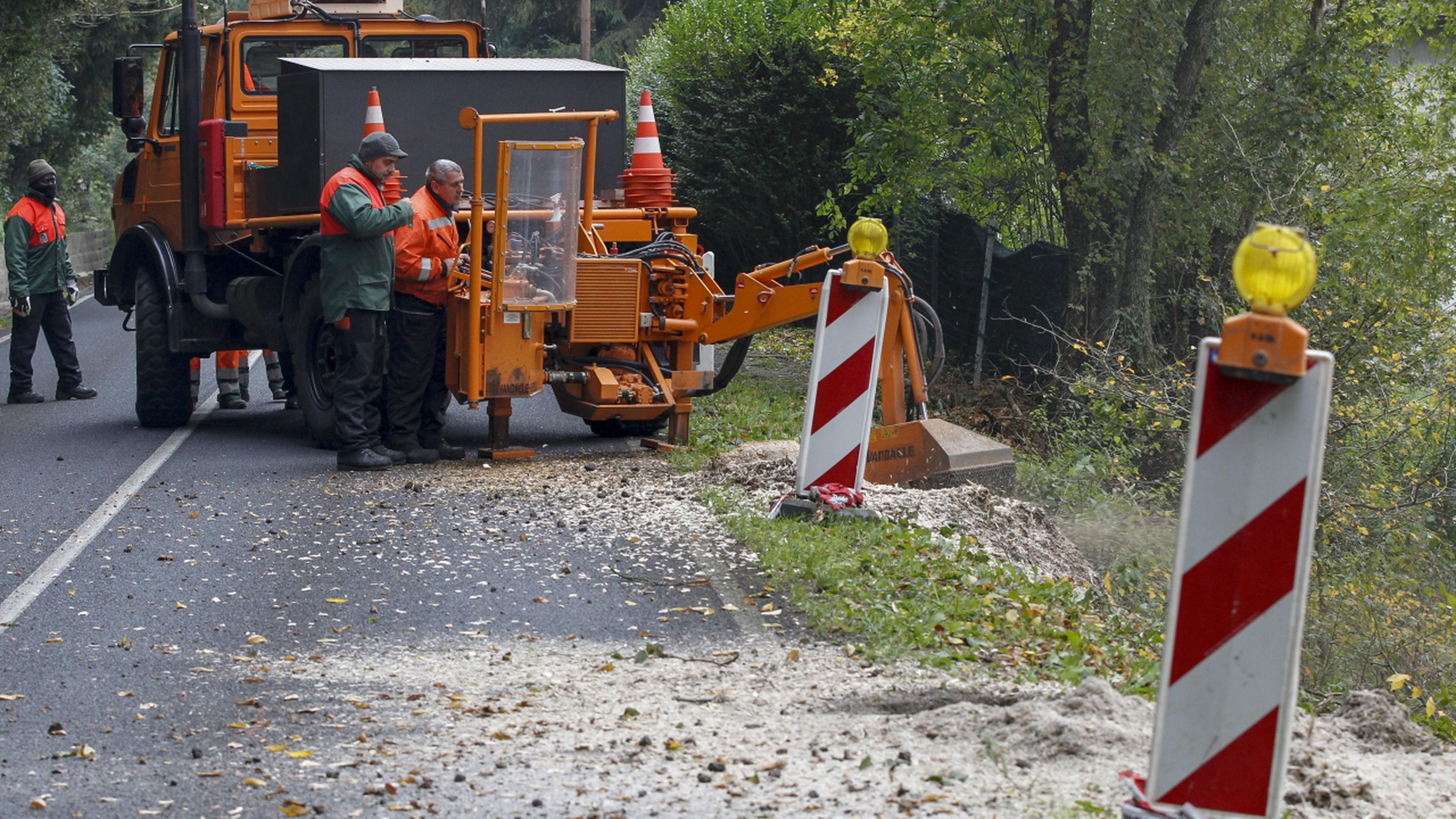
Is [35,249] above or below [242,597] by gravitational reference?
above

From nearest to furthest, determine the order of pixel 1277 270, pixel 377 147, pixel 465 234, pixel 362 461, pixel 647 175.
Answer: pixel 1277 270, pixel 377 147, pixel 362 461, pixel 465 234, pixel 647 175

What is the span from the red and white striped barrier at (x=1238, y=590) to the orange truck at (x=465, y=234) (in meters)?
4.40

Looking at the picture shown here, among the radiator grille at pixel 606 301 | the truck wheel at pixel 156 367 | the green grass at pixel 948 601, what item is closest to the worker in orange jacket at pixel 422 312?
the radiator grille at pixel 606 301

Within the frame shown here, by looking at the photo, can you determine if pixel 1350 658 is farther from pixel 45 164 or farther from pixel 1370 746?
pixel 45 164

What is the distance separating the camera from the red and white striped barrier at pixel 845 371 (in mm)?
6855

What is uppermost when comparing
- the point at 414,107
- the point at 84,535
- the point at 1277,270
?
the point at 414,107

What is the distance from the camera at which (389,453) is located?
9.34 m

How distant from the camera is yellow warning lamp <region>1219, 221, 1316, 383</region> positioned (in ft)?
9.50

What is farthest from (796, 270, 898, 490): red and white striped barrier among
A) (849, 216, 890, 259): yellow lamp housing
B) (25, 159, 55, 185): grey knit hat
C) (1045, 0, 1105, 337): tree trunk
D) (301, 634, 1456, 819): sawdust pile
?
(25, 159, 55, 185): grey knit hat

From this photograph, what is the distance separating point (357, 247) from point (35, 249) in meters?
5.66

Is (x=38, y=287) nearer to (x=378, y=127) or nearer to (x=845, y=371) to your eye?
(x=378, y=127)

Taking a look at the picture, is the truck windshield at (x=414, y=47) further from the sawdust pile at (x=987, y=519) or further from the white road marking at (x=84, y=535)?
the sawdust pile at (x=987, y=519)

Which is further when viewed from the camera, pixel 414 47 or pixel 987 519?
pixel 414 47

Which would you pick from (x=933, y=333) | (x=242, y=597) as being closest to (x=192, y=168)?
(x=242, y=597)
